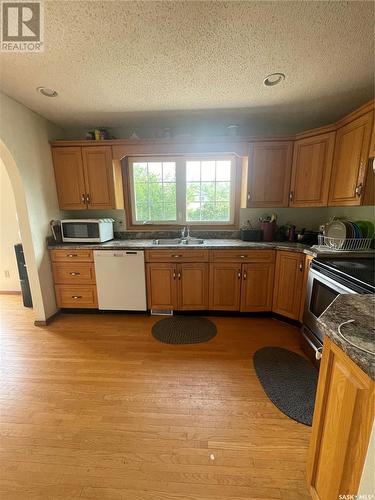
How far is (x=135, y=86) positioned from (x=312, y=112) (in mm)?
2022

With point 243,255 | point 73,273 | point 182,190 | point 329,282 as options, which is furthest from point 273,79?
point 73,273

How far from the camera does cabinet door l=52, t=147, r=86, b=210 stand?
2.78 meters

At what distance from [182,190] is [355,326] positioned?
2.65 metres

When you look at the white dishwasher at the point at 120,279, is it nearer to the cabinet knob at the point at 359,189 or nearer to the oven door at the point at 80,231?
the oven door at the point at 80,231

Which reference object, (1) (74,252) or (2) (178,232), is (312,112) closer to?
(2) (178,232)

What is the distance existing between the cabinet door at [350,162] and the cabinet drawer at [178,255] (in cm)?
159

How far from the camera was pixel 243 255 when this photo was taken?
258 cm

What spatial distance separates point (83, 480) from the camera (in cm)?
112

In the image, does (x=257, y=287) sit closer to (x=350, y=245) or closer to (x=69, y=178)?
(x=350, y=245)

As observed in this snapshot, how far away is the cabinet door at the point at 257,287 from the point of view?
2.61 m

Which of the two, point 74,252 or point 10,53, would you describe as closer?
point 10,53

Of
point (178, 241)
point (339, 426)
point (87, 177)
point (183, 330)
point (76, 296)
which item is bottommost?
point (183, 330)

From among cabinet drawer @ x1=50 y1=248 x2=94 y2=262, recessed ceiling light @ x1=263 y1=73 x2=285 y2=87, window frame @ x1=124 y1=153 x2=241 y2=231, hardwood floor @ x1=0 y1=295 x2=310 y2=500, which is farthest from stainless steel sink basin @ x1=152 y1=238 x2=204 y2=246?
recessed ceiling light @ x1=263 y1=73 x2=285 y2=87

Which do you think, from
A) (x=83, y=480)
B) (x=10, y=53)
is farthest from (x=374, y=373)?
(x=10, y=53)
